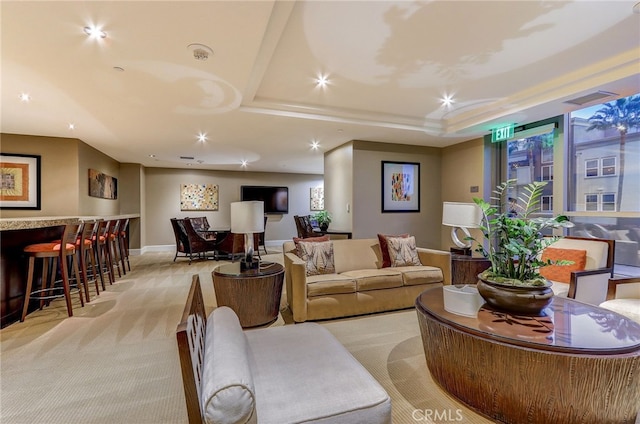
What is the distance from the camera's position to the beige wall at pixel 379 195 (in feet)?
18.3

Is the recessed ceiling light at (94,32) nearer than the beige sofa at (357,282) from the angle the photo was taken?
Yes

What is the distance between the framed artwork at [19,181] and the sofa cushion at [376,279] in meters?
5.55

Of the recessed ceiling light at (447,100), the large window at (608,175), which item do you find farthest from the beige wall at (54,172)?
the large window at (608,175)

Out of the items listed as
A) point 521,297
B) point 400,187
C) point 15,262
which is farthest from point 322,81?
point 15,262

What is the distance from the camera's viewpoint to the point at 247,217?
3.12 m

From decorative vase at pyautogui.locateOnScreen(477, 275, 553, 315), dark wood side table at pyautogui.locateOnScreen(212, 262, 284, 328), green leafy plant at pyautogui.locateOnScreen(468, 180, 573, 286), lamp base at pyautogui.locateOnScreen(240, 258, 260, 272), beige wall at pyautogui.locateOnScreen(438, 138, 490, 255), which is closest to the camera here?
decorative vase at pyautogui.locateOnScreen(477, 275, 553, 315)

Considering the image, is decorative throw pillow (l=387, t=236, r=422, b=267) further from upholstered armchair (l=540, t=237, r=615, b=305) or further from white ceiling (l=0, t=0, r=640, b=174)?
white ceiling (l=0, t=0, r=640, b=174)

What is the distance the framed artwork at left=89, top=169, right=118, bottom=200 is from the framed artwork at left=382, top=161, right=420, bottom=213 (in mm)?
5792

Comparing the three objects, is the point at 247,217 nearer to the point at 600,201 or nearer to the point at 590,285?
the point at 590,285

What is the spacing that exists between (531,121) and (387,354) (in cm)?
414

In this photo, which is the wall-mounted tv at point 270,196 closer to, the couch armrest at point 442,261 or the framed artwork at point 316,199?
the framed artwork at point 316,199

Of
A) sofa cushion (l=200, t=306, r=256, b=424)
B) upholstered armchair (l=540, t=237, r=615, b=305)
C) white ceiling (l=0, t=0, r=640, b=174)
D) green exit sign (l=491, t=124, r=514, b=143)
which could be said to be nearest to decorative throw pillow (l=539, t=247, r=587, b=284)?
upholstered armchair (l=540, t=237, r=615, b=305)

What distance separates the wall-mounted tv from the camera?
31.0 ft

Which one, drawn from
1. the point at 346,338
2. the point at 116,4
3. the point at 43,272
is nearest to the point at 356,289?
the point at 346,338
